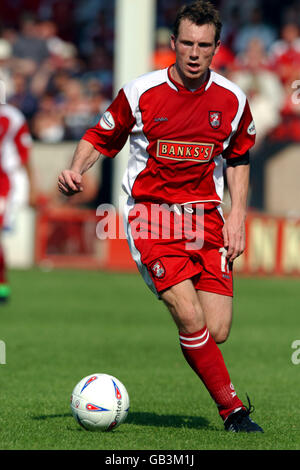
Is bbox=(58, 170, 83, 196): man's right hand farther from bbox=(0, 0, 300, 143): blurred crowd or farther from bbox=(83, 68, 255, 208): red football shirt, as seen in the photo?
bbox=(0, 0, 300, 143): blurred crowd

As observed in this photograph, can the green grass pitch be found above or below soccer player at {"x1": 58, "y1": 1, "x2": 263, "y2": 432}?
below

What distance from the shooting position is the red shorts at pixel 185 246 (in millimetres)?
5602

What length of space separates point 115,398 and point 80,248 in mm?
11120

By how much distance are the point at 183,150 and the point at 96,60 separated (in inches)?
626

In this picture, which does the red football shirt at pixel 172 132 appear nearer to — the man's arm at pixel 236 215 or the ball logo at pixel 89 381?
the man's arm at pixel 236 215

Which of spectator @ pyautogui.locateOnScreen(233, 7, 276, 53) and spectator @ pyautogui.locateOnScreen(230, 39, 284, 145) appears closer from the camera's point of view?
spectator @ pyautogui.locateOnScreen(230, 39, 284, 145)

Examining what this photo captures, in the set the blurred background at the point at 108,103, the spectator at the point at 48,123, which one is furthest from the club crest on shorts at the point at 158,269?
the spectator at the point at 48,123

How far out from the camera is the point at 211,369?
550cm

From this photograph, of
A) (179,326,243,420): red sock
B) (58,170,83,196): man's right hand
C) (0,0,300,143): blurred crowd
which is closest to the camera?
(58,170,83,196): man's right hand

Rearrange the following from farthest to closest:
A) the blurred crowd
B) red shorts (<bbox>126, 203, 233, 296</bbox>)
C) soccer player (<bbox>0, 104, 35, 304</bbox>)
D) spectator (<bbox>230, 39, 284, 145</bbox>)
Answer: the blurred crowd → spectator (<bbox>230, 39, 284, 145</bbox>) → soccer player (<bbox>0, 104, 35, 304</bbox>) → red shorts (<bbox>126, 203, 233, 296</bbox>)

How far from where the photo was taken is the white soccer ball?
5.40 meters

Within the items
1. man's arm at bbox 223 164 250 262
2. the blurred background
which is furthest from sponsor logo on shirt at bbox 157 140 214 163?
the blurred background
